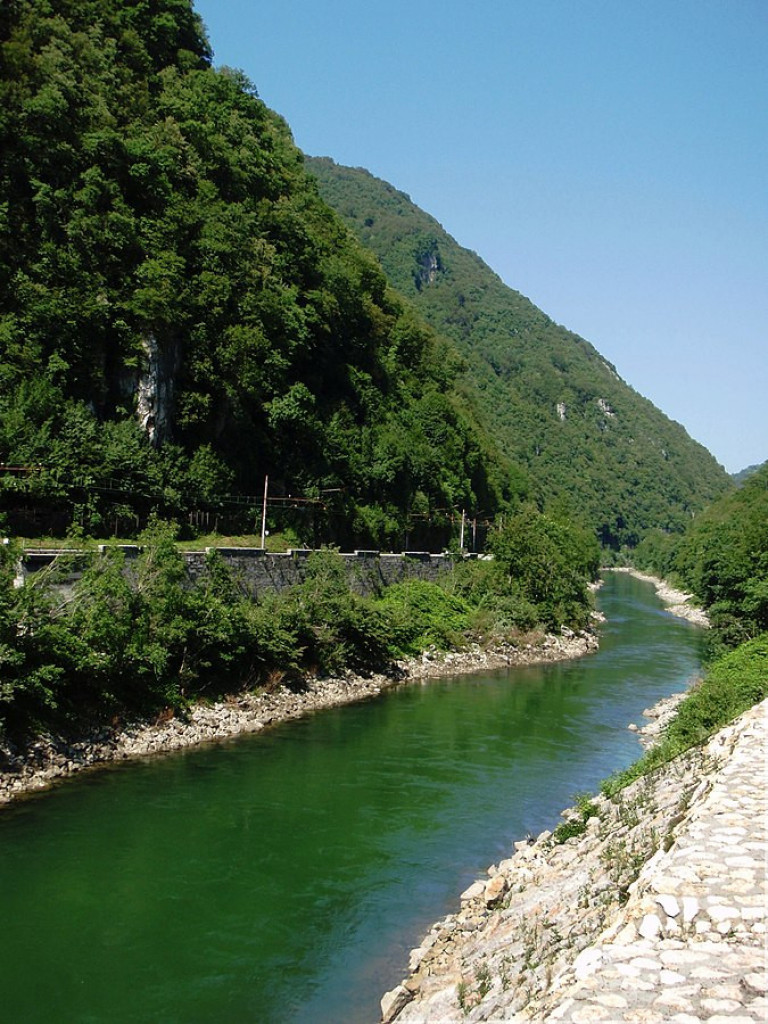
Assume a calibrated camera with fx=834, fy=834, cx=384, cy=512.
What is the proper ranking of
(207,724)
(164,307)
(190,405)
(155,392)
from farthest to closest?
(190,405)
(155,392)
(164,307)
(207,724)

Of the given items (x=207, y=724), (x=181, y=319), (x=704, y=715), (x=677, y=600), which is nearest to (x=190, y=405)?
(x=181, y=319)

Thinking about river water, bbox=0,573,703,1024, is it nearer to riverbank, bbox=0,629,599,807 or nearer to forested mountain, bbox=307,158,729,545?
riverbank, bbox=0,629,599,807

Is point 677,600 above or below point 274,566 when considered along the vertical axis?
below

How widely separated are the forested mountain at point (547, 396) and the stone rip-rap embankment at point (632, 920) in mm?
106585

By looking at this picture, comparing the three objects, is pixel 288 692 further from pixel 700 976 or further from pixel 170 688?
pixel 700 976

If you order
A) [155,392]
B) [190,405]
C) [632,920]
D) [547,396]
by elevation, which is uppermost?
[547,396]

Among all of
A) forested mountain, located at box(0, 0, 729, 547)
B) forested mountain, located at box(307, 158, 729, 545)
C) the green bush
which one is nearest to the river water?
the green bush

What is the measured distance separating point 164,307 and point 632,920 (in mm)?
33046

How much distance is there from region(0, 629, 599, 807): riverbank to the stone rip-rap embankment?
1006 cm

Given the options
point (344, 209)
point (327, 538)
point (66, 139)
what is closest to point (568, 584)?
point (327, 538)

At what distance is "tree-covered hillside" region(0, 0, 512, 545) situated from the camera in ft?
108

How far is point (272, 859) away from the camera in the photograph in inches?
591

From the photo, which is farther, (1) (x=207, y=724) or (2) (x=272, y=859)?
(1) (x=207, y=724)

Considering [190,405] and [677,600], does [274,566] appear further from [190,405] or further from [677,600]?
[677,600]
